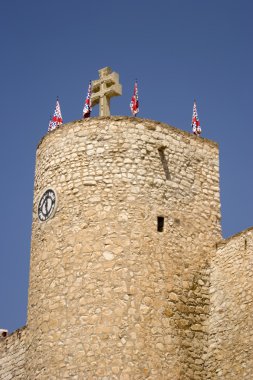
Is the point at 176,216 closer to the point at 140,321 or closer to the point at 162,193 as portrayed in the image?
the point at 162,193

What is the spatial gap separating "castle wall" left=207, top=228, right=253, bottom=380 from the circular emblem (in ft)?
10.5

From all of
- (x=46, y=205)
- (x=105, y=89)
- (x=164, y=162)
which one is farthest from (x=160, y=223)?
(x=105, y=89)

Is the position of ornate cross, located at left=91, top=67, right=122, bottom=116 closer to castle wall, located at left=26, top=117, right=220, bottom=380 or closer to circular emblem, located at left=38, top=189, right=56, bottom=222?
castle wall, located at left=26, top=117, right=220, bottom=380

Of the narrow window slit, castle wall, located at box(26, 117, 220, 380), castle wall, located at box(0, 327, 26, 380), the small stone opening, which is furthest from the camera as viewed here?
castle wall, located at box(0, 327, 26, 380)

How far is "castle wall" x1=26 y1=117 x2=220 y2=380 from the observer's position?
16.0 m

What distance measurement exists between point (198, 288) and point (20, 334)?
401 cm

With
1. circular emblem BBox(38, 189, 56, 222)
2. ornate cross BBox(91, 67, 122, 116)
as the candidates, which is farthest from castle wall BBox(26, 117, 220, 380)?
ornate cross BBox(91, 67, 122, 116)

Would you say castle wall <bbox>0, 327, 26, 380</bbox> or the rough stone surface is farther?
castle wall <bbox>0, 327, 26, 380</bbox>

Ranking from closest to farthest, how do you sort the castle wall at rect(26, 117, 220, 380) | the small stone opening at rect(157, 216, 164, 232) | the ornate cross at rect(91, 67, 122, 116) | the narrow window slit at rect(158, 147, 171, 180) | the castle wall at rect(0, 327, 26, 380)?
the castle wall at rect(26, 117, 220, 380)
the small stone opening at rect(157, 216, 164, 232)
the narrow window slit at rect(158, 147, 171, 180)
the castle wall at rect(0, 327, 26, 380)
the ornate cross at rect(91, 67, 122, 116)

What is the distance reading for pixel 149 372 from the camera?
15.8 m

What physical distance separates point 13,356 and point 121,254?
164 inches

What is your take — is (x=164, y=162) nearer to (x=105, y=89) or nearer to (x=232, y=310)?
(x=105, y=89)

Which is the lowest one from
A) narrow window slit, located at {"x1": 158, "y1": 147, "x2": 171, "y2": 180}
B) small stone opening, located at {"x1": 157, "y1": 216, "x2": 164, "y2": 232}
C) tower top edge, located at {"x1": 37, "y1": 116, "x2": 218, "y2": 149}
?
small stone opening, located at {"x1": 157, "y1": 216, "x2": 164, "y2": 232}

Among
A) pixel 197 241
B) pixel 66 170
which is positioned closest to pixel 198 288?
pixel 197 241
